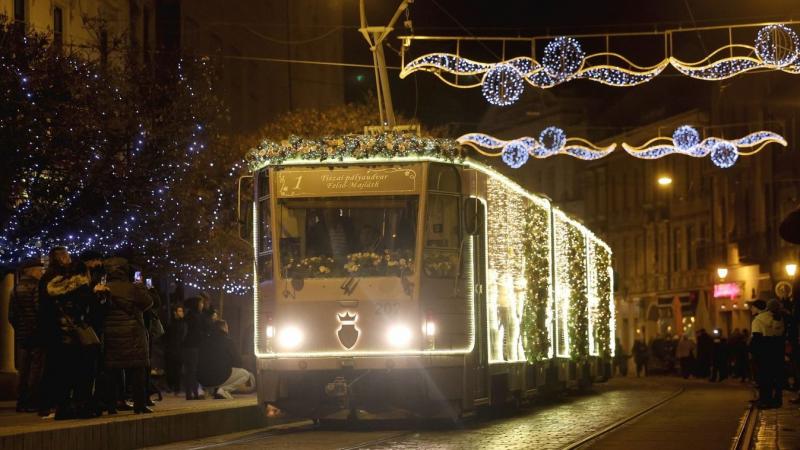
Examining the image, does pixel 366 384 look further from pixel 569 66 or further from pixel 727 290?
pixel 727 290

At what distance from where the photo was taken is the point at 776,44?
24.0 metres

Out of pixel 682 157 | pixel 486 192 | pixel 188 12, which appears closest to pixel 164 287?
pixel 188 12

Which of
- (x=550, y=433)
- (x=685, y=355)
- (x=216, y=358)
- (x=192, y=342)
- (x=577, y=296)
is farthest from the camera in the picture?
(x=685, y=355)

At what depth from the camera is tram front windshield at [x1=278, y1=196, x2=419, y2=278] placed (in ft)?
61.9

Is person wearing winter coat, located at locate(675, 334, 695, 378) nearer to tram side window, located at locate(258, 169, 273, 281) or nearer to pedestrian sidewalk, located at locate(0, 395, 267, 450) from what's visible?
pedestrian sidewalk, located at locate(0, 395, 267, 450)

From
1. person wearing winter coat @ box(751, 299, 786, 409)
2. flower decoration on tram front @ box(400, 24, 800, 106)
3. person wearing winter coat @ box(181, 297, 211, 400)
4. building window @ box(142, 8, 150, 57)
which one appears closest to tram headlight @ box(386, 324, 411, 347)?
person wearing winter coat @ box(181, 297, 211, 400)

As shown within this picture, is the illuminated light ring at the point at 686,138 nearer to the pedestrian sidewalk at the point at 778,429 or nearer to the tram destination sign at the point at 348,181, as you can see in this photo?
the pedestrian sidewalk at the point at 778,429

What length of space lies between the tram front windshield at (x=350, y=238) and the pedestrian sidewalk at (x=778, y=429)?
4.51 metres

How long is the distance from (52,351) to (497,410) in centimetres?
908

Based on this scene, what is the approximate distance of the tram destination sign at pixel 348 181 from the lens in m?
19.1

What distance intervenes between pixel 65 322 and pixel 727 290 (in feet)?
165

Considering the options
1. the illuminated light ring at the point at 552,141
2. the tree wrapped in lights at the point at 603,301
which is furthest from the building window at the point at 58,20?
the tree wrapped in lights at the point at 603,301

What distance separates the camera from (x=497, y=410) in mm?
24109

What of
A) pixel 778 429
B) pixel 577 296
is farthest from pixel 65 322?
pixel 577 296
